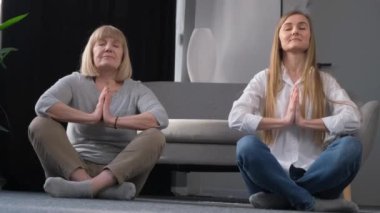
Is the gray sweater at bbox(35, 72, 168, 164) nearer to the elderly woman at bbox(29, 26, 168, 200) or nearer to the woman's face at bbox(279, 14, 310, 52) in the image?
the elderly woman at bbox(29, 26, 168, 200)

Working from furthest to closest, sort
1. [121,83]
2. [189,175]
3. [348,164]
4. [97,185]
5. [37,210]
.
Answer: [189,175], [121,83], [97,185], [348,164], [37,210]

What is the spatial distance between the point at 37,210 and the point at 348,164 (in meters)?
0.85

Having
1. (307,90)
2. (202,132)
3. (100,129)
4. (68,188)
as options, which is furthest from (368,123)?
(68,188)

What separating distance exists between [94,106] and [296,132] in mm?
668

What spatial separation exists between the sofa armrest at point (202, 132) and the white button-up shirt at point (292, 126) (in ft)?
1.85

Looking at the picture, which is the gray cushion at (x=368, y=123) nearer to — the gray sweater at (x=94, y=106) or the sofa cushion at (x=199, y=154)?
the sofa cushion at (x=199, y=154)

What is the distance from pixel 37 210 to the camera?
1534 millimetres

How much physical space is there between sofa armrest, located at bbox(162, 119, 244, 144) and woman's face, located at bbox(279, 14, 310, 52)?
624 mm

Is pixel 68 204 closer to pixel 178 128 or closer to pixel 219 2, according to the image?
pixel 178 128

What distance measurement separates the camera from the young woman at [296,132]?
68.6 inches

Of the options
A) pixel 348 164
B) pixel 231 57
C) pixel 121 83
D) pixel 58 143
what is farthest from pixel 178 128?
pixel 231 57

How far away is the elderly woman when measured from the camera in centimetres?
190

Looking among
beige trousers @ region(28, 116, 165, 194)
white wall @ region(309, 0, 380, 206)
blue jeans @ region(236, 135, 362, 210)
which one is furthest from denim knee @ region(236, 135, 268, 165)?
white wall @ region(309, 0, 380, 206)

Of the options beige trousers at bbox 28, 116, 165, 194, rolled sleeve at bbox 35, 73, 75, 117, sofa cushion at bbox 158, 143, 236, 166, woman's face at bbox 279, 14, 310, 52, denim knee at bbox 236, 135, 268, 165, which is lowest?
sofa cushion at bbox 158, 143, 236, 166
